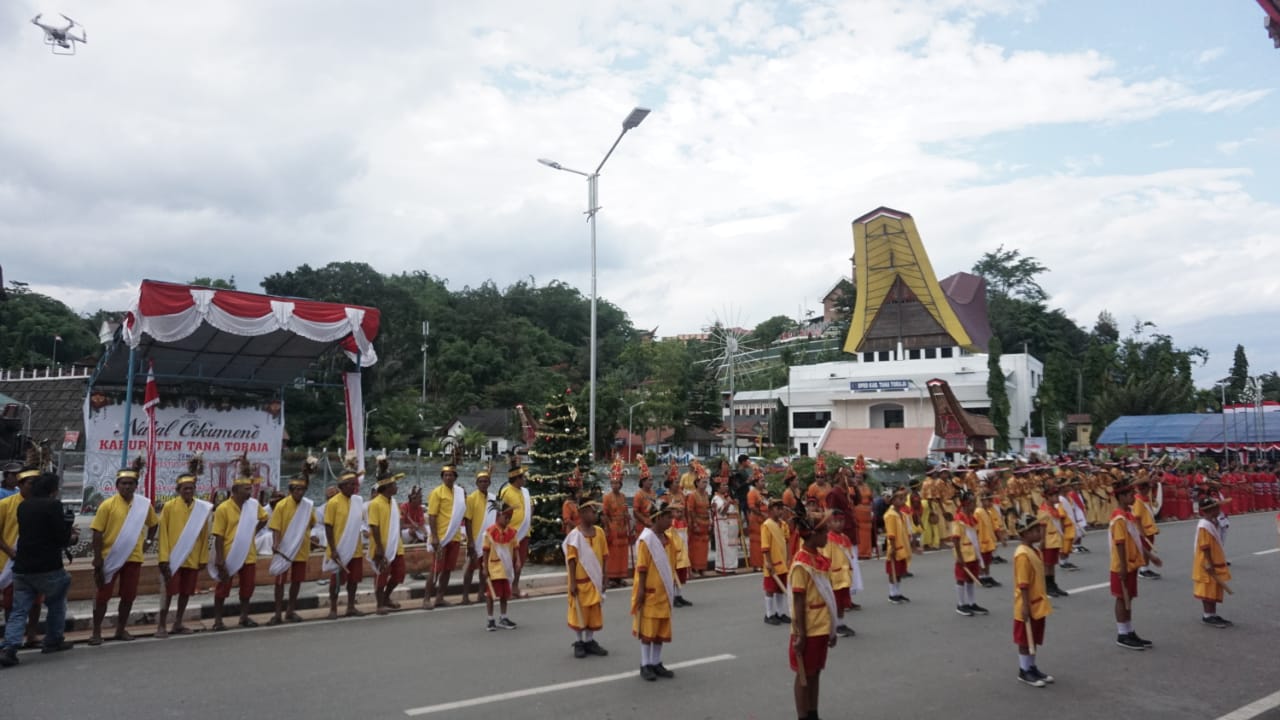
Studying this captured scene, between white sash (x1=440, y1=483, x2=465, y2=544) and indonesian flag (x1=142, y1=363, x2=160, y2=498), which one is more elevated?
indonesian flag (x1=142, y1=363, x2=160, y2=498)

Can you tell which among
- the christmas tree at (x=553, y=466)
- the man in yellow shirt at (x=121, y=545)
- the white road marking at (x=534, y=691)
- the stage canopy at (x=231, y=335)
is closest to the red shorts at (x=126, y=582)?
the man in yellow shirt at (x=121, y=545)

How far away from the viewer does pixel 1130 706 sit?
5.96 meters

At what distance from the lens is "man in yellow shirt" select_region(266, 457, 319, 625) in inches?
354

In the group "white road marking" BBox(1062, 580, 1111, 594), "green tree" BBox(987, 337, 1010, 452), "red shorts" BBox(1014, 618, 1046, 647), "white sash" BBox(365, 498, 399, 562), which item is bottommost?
"white road marking" BBox(1062, 580, 1111, 594)

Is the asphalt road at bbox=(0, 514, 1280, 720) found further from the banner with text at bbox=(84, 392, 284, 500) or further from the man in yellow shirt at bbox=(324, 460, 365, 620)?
the banner with text at bbox=(84, 392, 284, 500)

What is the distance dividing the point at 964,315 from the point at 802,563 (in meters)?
55.2

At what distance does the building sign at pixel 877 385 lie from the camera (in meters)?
50.8

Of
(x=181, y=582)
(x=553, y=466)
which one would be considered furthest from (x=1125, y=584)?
(x=181, y=582)

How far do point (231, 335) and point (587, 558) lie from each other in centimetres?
1267

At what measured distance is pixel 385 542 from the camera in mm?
9516

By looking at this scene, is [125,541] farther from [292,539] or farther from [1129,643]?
[1129,643]

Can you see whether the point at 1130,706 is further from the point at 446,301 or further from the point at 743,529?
the point at 446,301

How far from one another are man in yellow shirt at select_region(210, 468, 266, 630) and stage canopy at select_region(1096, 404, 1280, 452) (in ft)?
136

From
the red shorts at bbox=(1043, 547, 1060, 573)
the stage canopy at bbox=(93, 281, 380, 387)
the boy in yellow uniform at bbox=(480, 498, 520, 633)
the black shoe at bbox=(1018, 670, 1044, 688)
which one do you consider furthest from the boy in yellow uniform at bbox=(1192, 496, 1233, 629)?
the stage canopy at bbox=(93, 281, 380, 387)
